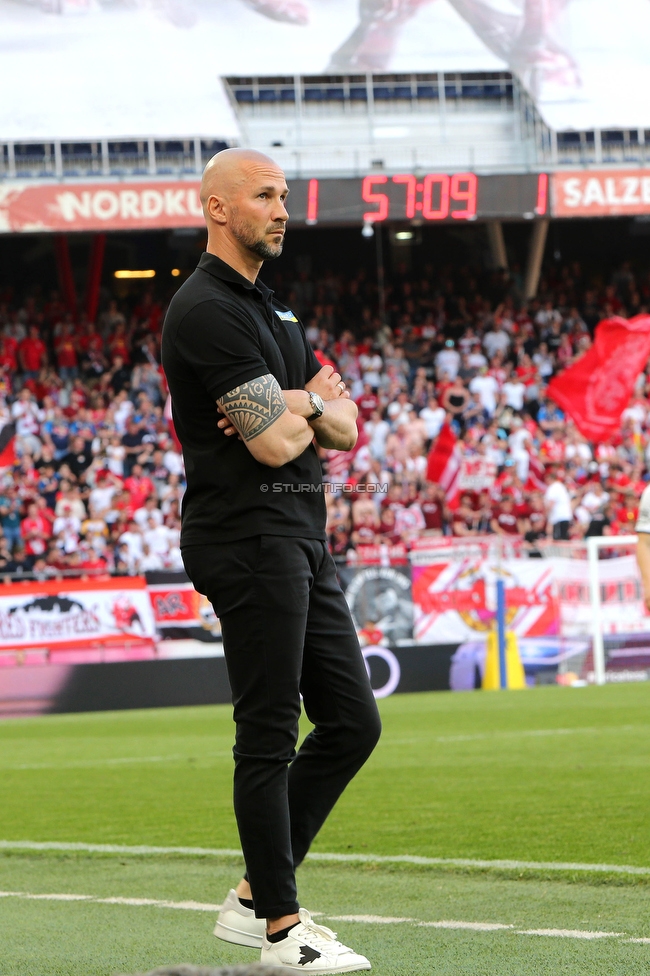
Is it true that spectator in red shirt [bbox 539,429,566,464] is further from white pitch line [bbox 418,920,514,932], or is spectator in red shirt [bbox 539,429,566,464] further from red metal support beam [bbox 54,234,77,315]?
white pitch line [bbox 418,920,514,932]

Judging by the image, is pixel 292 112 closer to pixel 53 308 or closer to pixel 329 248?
pixel 329 248

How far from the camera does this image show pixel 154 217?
26.7 meters

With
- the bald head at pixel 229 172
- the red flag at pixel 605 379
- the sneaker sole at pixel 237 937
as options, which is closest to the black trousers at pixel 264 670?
the sneaker sole at pixel 237 937

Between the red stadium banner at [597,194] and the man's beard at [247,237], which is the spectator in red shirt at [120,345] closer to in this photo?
the red stadium banner at [597,194]

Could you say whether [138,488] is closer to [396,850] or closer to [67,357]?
[67,357]

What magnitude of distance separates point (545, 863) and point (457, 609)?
532 inches

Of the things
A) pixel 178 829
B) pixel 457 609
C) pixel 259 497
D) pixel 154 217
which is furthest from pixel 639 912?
pixel 154 217

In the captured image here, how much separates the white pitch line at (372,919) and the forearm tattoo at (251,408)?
5.54 feet

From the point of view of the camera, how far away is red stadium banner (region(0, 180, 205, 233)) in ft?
86.7

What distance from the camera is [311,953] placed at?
3.94 m

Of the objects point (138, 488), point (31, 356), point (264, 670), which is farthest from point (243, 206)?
point (31, 356)

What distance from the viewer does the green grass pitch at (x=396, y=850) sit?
4301 millimetres

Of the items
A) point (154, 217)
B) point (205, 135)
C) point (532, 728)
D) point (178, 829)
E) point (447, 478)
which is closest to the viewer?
point (178, 829)

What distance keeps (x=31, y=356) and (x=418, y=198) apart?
24.6 ft
